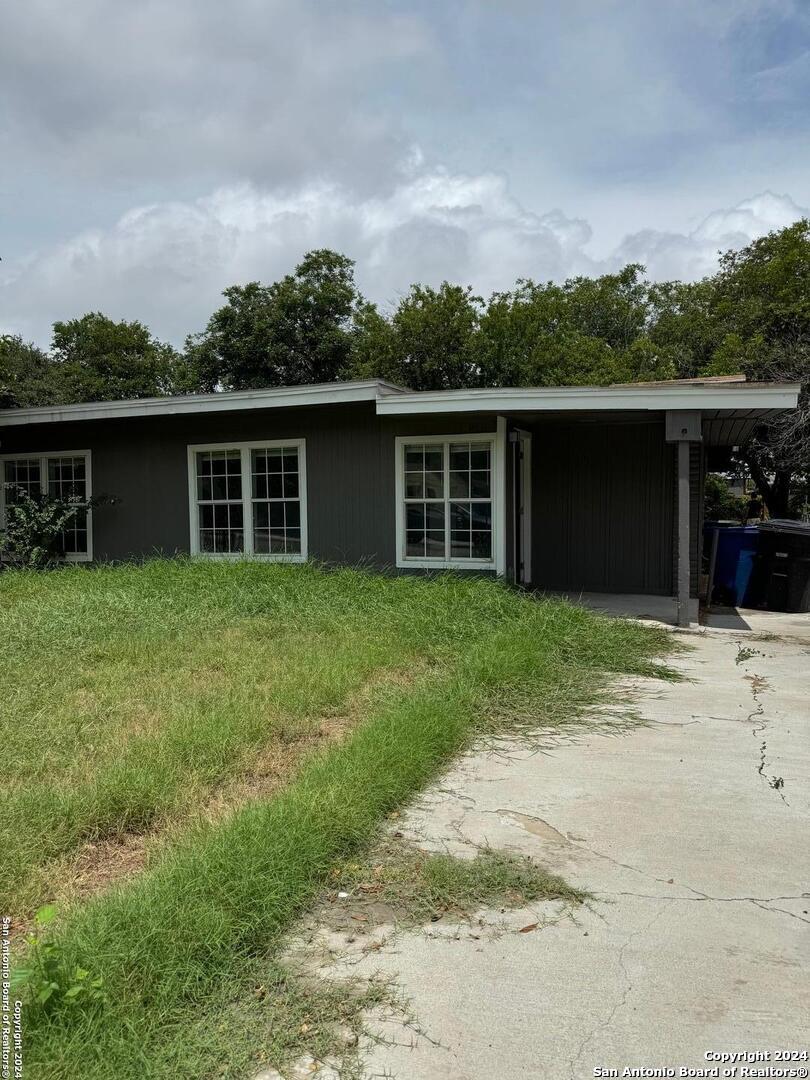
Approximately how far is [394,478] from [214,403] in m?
2.68

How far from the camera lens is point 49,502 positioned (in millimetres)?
12211

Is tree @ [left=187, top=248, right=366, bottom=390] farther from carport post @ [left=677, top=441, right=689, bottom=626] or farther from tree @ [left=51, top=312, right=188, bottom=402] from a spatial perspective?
carport post @ [left=677, top=441, right=689, bottom=626]

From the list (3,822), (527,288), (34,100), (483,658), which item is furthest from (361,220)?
(3,822)

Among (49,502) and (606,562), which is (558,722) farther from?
(49,502)

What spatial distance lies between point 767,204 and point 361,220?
1698cm

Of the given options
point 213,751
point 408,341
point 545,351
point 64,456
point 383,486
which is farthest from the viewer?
point 408,341

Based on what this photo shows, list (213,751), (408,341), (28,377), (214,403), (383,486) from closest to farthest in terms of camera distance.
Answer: (213,751)
(383,486)
(214,403)
(408,341)
(28,377)

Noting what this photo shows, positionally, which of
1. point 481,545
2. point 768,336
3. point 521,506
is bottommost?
point 481,545

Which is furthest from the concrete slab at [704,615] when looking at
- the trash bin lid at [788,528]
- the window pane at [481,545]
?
the window pane at [481,545]

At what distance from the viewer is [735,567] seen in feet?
36.9

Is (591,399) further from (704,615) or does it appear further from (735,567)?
(735,567)

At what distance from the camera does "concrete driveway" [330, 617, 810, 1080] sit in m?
2.20

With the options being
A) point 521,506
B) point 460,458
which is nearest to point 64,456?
point 460,458

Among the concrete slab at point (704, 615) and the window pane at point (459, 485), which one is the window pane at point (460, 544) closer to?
the window pane at point (459, 485)
